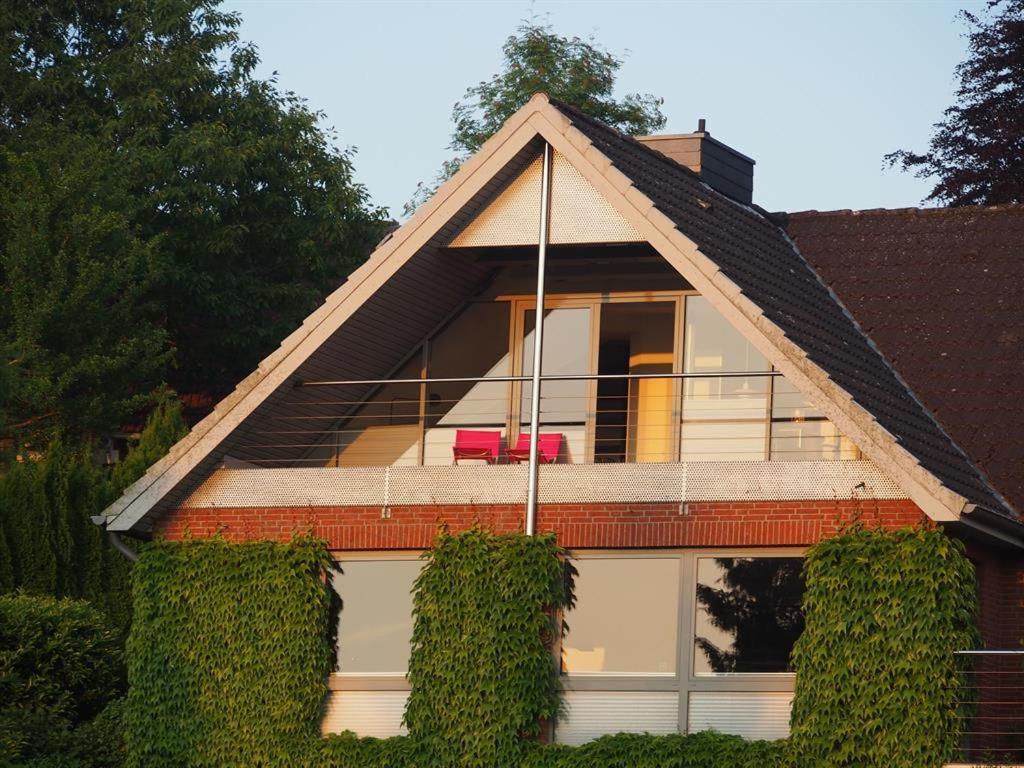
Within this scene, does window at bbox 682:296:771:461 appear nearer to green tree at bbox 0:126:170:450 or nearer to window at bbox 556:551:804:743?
window at bbox 556:551:804:743

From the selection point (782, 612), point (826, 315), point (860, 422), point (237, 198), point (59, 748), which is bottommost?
point (59, 748)

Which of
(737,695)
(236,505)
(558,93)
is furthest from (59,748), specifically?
(558,93)

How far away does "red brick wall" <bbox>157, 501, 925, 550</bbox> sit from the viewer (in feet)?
54.8

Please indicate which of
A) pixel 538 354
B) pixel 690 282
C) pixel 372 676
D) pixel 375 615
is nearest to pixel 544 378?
pixel 538 354

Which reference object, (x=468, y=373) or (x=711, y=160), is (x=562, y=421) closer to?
(x=468, y=373)

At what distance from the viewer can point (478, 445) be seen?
61.4ft

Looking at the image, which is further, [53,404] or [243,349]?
[243,349]

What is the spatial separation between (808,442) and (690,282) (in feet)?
7.13

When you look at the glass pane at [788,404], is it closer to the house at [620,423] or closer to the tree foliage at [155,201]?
the house at [620,423]

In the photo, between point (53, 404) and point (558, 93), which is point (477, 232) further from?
point (558, 93)

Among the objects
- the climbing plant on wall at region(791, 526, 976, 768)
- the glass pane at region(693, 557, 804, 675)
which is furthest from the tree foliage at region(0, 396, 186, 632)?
the climbing plant on wall at region(791, 526, 976, 768)

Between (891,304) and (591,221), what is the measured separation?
4.01 m

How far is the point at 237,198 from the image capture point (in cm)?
3541

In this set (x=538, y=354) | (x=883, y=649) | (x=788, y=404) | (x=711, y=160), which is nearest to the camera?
(x=883, y=649)
